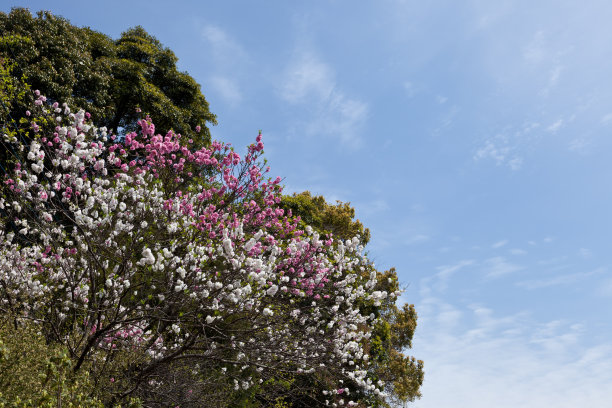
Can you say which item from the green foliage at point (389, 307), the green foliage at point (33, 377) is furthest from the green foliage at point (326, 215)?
the green foliage at point (33, 377)

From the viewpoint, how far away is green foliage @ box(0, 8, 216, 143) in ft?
52.7

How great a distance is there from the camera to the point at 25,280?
852 cm

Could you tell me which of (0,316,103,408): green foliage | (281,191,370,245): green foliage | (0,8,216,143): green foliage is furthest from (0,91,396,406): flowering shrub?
(281,191,370,245): green foliage

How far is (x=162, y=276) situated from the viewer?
7887 mm

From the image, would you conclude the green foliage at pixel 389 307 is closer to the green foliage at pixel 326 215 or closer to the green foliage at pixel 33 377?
the green foliage at pixel 326 215

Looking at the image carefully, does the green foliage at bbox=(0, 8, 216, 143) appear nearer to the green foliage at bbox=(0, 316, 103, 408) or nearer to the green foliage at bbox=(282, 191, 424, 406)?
the green foliage at bbox=(282, 191, 424, 406)

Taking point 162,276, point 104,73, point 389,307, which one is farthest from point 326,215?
point 162,276

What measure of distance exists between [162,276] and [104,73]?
14.3m

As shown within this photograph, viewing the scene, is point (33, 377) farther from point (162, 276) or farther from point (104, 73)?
point (104, 73)

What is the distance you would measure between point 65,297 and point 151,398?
2694mm

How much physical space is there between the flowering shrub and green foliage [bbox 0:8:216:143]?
245 inches

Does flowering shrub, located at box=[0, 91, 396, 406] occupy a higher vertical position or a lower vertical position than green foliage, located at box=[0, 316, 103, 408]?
higher

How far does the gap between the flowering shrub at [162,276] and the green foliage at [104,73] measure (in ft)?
20.4

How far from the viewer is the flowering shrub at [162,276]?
7.25 m
